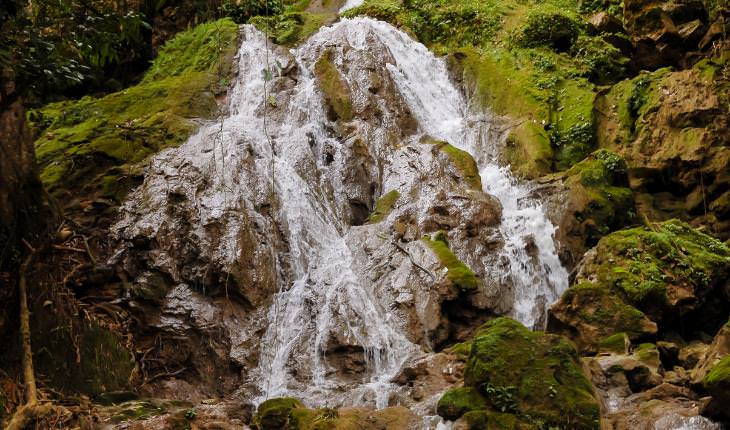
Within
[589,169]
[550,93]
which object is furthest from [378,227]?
[550,93]

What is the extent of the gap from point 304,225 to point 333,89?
4618mm

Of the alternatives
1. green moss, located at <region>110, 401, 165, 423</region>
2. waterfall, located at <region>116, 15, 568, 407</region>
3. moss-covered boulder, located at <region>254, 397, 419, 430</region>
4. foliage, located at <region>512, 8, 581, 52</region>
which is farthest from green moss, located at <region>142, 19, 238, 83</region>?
moss-covered boulder, located at <region>254, 397, 419, 430</region>

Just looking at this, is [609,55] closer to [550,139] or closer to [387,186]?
[550,139]

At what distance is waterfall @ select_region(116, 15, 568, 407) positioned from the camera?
955cm

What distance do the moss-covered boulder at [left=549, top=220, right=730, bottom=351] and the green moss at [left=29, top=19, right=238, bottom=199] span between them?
6833 mm

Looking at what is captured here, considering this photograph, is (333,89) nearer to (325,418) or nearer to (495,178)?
(495,178)

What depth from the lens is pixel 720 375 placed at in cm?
628

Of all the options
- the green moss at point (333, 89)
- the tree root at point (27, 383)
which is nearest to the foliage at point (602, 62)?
the green moss at point (333, 89)

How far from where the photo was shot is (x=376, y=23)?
61.2ft

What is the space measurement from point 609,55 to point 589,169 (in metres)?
5.99

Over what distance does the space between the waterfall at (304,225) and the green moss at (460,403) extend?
5.28ft

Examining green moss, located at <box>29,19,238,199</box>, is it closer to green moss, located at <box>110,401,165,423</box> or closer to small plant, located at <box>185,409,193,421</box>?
green moss, located at <box>110,401,165,423</box>

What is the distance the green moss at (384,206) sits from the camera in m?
12.1

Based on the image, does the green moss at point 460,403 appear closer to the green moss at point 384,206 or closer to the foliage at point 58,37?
the foliage at point 58,37
